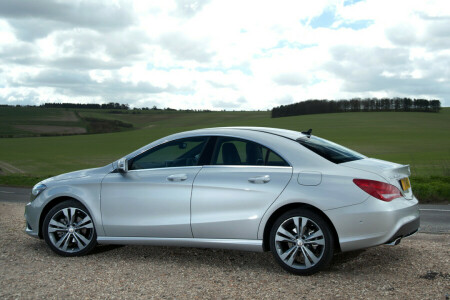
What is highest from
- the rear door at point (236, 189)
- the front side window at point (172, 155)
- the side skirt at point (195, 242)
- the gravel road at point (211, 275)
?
the front side window at point (172, 155)

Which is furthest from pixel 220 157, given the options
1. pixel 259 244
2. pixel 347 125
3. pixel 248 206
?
pixel 347 125

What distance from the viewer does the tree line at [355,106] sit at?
89125mm

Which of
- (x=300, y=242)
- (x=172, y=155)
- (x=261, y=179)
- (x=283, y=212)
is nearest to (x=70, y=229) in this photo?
(x=172, y=155)

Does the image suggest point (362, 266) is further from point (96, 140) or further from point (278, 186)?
point (96, 140)

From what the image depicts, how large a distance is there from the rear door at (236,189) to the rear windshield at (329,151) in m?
0.39

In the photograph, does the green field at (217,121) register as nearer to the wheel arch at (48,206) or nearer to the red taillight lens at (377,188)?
the red taillight lens at (377,188)

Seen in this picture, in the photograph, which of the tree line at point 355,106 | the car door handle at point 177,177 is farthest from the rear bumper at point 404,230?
the tree line at point 355,106

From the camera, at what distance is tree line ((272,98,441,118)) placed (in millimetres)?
89125

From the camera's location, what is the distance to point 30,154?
5119 centimetres

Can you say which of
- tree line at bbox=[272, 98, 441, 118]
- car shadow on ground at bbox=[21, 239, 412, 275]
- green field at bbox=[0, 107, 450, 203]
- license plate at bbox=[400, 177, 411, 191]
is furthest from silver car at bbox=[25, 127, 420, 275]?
tree line at bbox=[272, 98, 441, 118]

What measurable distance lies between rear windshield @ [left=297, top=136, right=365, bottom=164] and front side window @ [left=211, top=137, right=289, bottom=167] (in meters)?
0.40

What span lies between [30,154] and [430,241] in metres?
48.6

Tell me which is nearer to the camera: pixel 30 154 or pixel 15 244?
pixel 15 244

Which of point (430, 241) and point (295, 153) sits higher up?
point (295, 153)
